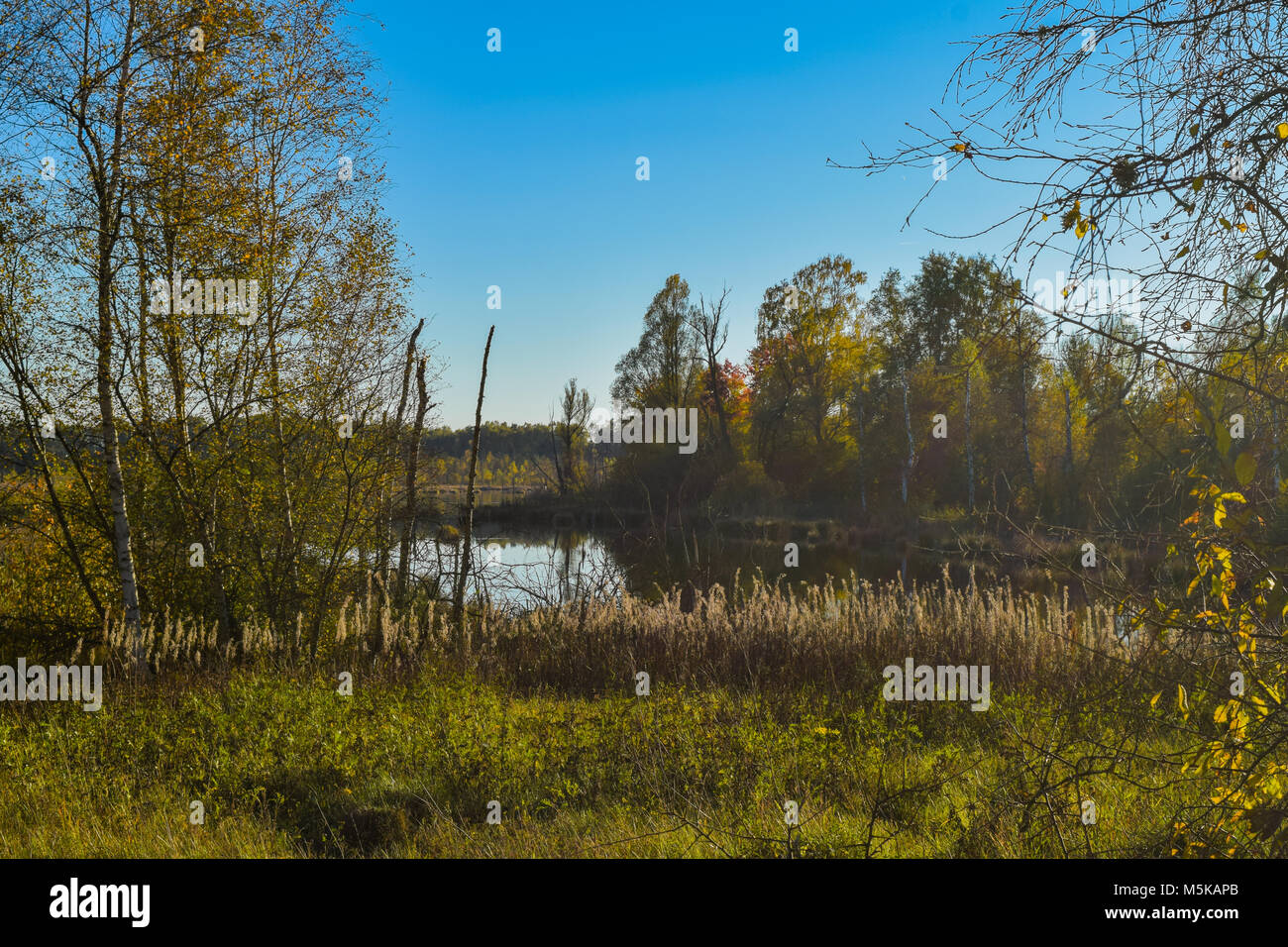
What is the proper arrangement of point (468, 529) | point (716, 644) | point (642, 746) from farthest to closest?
1. point (468, 529)
2. point (716, 644)
3. point (642, 746)

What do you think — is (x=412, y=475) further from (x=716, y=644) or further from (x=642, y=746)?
(x=642, y=746)

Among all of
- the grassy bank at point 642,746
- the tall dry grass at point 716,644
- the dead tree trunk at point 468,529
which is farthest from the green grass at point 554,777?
the dead tree trunk at point 468,529

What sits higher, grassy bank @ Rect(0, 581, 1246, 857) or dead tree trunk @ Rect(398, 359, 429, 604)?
dead tree trunk @ Rect(398, 359, 429, 604)

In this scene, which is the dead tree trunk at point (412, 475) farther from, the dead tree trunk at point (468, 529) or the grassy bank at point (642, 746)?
the grassy bank at point (642, 746)

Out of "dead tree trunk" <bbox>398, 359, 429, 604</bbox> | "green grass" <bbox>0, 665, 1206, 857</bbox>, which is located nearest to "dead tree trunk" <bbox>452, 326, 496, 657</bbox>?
"dead tree trunk" <bbox>398, 359, 429, 604</bbox>

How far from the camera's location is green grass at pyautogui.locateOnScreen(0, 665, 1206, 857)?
4215 mm

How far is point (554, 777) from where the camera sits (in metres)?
5.54

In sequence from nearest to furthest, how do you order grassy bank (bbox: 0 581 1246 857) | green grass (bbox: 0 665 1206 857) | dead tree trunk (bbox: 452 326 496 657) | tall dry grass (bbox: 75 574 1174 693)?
1. grassy bank (bbox: 0 581 1246 857)
2. green grass (bbox: 0 665 1206 857)
3. tall dry grass (bbox: 75 574 1174 693)
4. dead tree trunk (bbox: 452 326 496 657)

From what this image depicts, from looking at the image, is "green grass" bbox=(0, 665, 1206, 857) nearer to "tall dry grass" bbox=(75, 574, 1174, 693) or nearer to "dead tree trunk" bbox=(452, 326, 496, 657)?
"tall dry grass" bbox=(75, 574, 1174, 693)

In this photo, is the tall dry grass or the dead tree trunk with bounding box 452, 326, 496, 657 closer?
the tall dry grass

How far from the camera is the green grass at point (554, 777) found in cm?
421

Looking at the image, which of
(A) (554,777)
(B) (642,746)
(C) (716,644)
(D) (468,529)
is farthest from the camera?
(D) (468,529)

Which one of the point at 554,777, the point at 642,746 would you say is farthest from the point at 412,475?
the point at 554,777
